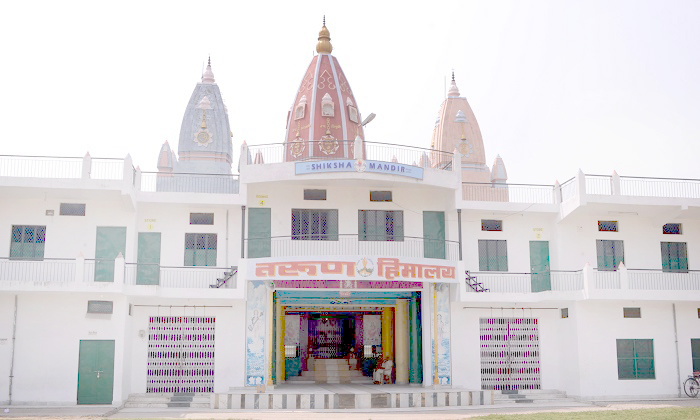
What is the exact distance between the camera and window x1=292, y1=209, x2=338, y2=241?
27.9 metres

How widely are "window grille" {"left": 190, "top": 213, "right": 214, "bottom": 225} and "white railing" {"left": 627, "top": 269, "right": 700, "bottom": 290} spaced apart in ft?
51.1

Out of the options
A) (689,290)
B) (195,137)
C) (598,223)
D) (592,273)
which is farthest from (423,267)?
(195,137)

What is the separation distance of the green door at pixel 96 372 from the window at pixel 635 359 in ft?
57.7

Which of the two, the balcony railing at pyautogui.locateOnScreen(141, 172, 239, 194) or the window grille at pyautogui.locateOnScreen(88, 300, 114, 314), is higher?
the balcony railing at pyautogui.locateOnScreen(141, 172, 239, 194)

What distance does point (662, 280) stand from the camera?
2889 cm

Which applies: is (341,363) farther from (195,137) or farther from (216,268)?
(195,137)

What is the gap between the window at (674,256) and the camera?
29.4 meters

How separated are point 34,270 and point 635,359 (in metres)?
21.4

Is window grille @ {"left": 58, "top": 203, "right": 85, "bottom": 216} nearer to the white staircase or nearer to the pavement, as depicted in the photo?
the pavement

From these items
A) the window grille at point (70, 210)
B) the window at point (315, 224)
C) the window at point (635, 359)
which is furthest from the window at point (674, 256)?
the window grille at point (70, 210)

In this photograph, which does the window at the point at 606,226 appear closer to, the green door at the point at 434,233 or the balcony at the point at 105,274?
the green door at the point at 434,233

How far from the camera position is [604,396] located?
26797 mm

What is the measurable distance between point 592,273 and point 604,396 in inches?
173

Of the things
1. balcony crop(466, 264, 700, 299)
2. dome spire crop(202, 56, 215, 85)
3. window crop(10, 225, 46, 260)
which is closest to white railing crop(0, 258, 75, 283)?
window crop(10, 225, 46, 260)
